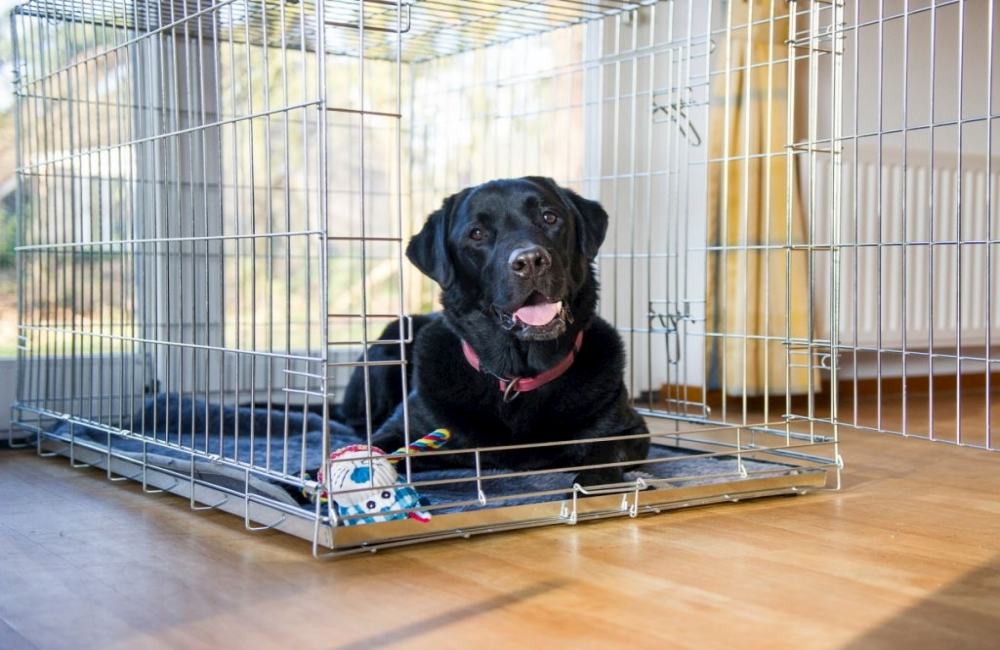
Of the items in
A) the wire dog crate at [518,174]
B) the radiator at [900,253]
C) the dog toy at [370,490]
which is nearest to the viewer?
the dog toy at [370,490]

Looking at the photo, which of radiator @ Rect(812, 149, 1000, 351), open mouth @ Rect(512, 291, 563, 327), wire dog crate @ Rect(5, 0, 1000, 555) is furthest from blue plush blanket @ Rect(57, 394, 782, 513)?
radiator @ Rect(812, 149, 1000, 351)

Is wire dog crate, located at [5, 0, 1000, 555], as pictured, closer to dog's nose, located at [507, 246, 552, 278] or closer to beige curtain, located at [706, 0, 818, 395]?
beige curtain, located at [706, 0, 818, 395]

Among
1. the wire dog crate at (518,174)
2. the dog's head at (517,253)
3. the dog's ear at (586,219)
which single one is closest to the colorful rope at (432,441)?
the wire dog crate at (518,174)

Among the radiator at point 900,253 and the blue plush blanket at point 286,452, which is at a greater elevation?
the radiator at point 900,253

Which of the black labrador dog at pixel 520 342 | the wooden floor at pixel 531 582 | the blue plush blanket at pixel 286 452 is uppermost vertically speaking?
the black labrador dog at pixel 520 342

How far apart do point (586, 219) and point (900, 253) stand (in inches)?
90.8

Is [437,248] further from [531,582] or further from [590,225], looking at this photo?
[531,582]

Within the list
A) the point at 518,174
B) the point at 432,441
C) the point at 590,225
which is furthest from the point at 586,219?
the point at 518,174

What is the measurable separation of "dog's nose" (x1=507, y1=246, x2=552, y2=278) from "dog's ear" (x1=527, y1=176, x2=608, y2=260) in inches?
9.5

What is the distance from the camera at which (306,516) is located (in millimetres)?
1791

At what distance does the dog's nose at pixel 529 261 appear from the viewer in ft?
6.98

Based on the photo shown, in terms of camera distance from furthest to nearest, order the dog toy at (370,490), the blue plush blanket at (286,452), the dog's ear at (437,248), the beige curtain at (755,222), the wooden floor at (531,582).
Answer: the beige curtain at (755,222), the dog's ear at (437,248), the blue plush blanket at (286,452), the dog toy at (370,490), the wooden floor at (531,582)

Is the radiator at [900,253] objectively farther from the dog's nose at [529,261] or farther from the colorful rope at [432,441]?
the colorful rope at [432,441]

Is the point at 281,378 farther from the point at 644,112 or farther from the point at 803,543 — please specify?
the point at 803,543
